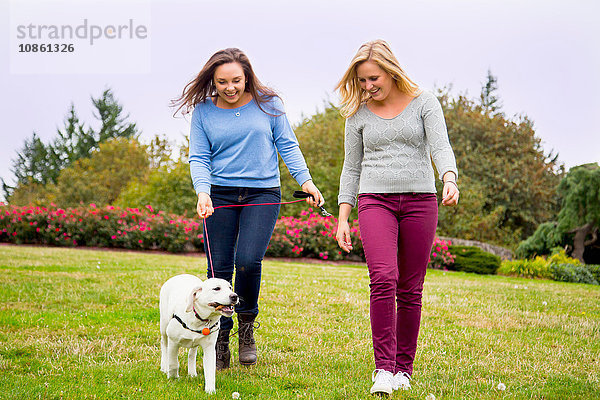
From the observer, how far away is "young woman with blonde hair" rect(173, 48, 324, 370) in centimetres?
386

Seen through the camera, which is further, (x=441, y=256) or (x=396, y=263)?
(x=441, y=256)

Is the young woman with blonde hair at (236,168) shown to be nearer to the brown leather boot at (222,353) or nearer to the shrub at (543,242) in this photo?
the brown leather boot at (222,353)

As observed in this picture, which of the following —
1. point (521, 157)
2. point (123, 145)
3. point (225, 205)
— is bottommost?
point (225, 205)

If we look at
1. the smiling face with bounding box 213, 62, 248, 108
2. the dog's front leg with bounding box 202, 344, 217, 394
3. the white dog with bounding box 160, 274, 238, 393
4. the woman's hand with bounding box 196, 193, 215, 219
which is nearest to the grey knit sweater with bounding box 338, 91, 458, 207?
the smiling face with bounding box 213, 62, 248, 108

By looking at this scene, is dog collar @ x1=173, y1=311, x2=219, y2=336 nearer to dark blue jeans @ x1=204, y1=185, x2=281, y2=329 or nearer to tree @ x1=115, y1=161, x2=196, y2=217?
dark blue jeans @ x1=204, y1=185, x2=281, y2=329

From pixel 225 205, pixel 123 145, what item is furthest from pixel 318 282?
pixel 123 145

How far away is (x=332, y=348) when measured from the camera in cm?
475

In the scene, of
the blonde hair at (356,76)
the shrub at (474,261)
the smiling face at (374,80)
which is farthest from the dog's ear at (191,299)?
the shrub at (474,261)

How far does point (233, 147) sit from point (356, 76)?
102cm

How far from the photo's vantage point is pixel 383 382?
129 inches

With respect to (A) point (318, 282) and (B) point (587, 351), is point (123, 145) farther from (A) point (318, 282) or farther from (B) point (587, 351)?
(B) point (587, 351)

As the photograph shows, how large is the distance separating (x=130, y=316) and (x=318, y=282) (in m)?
3.93

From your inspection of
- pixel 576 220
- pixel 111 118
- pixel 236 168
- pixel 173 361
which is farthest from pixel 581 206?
pixel 111 118

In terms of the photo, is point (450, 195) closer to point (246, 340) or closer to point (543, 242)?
point (246, 340)
